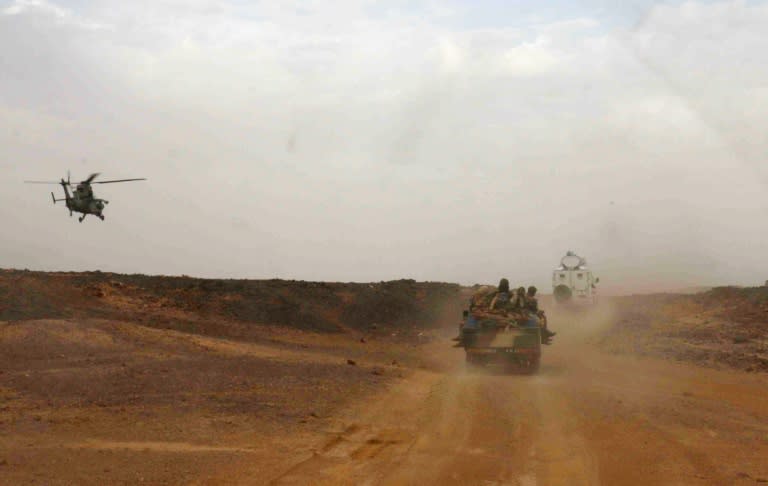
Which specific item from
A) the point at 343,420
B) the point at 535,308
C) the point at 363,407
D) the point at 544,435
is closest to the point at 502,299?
the point at 535,308

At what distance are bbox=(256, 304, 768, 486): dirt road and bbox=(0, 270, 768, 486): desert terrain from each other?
40 millimetres

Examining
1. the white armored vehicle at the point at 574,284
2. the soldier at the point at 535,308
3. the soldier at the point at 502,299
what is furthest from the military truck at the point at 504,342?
the white armored vehicle at the point at 574,284

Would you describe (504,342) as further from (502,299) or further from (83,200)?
(83,200)

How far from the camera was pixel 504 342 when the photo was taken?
20906 millimetres

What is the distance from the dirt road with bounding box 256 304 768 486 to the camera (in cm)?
966

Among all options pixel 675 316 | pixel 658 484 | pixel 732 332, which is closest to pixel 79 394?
pixel 658 484

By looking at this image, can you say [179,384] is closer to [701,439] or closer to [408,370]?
[408,370]

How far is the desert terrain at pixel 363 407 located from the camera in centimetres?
1000

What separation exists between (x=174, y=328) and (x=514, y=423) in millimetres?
20656

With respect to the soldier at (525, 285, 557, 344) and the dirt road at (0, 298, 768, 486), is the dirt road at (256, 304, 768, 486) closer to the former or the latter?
the dirt road at (0, 298, 768, 486)

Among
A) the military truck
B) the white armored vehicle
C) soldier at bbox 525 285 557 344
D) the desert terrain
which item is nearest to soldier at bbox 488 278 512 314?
the military truck

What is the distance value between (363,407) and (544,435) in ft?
12.6

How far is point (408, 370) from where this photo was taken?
2203 cm

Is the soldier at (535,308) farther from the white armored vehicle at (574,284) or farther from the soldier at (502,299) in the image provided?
the white armored vehicle at (574,284)
